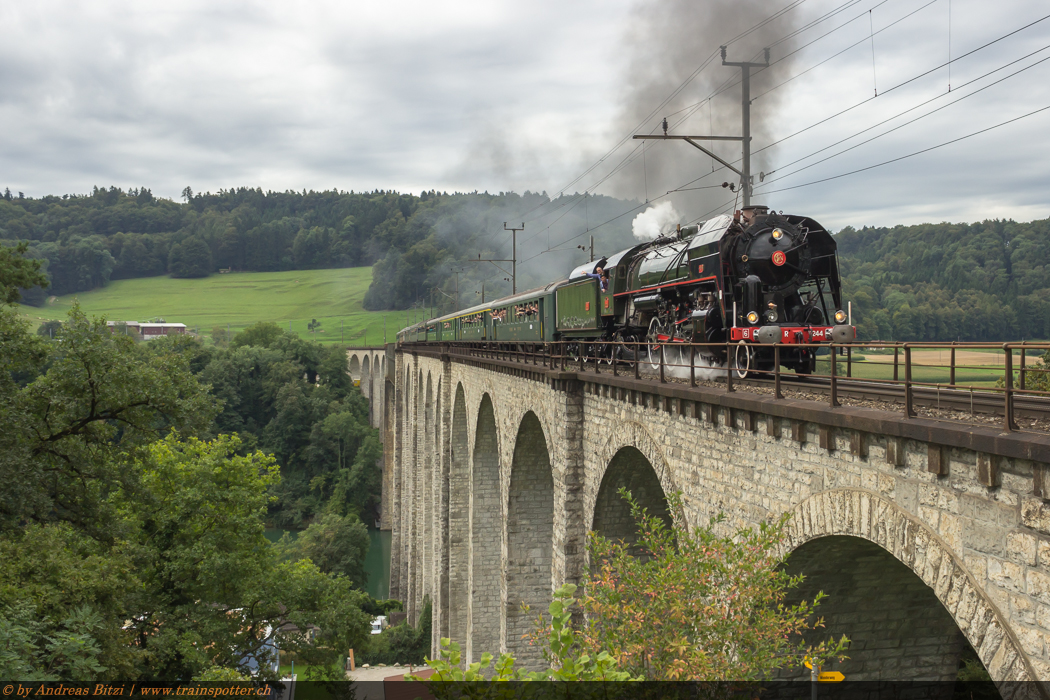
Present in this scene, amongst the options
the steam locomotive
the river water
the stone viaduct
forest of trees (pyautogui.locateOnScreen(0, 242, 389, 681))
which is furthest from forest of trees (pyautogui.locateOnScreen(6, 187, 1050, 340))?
the river water

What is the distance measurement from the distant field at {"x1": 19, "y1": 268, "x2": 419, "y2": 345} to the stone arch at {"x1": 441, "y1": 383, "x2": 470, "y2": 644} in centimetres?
8283

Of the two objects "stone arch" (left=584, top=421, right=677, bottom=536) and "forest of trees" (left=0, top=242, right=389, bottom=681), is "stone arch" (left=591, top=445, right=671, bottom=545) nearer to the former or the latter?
"stone arch" (left=584, top=421, right=677, bottom=536)

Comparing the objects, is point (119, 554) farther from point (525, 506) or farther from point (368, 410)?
point (368, 410)

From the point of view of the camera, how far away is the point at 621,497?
13750mm

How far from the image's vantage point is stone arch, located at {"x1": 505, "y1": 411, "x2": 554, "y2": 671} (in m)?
19.8

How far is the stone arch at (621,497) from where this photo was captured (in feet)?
42.7

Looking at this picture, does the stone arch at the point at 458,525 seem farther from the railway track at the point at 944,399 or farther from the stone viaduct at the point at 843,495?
the railway track at the point at 944,399

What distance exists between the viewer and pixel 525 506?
67.1 feet

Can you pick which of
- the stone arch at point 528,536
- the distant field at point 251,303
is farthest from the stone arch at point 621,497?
the distant field at point 251,303

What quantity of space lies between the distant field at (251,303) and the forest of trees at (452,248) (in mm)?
5205

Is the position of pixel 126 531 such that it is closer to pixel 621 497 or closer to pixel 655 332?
pixel 621 497

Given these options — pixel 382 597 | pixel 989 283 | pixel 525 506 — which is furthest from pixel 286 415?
pixel 989 283

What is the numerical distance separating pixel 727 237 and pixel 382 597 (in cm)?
4457

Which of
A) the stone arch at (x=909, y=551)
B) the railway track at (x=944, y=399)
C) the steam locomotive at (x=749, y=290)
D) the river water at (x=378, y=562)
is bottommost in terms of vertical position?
the river water at (x=378, y=562)
